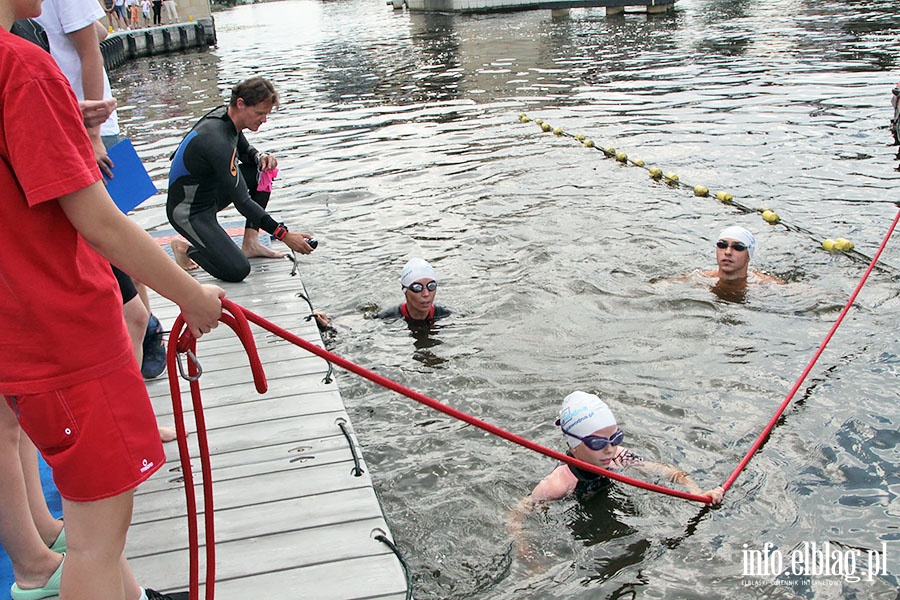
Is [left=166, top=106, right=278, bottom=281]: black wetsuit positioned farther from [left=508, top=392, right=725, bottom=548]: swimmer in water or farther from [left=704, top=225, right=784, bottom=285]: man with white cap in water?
[left=704, top=225, right=784, bottom=285]: man with white cap in water

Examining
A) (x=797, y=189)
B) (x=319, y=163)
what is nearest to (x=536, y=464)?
(x=797, y=189)

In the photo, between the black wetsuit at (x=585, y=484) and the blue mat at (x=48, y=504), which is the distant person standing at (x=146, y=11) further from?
the black wetsuit at (x=585, y=484)

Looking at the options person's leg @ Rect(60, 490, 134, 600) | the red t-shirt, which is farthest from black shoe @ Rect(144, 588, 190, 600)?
the red t-shirt

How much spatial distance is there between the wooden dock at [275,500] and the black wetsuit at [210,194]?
166 cm

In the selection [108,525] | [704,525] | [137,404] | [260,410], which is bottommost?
[704,525]

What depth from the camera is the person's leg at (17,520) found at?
2.85 meters

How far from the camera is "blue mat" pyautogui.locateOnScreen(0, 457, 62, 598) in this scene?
347 cm

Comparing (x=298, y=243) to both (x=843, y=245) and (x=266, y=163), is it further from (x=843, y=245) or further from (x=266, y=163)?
(x=843, y=245)

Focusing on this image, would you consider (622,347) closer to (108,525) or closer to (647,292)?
(647,292)

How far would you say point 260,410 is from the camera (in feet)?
16.8

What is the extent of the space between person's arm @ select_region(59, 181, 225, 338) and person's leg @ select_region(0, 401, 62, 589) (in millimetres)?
926

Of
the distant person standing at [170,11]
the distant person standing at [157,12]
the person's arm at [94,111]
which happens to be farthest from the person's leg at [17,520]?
the distant person standing at [170,11]

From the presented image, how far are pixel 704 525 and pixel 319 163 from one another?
1140cm

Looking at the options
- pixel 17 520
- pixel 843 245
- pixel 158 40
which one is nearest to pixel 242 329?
pixel 17 520
